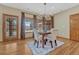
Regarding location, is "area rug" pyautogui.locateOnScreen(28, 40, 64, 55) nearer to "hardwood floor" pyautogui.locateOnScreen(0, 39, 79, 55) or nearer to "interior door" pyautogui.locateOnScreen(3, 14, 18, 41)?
"hardwood floor" pyautogui.locateOnScreen(0, 39, 79, 55)

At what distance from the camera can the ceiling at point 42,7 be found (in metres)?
2.55

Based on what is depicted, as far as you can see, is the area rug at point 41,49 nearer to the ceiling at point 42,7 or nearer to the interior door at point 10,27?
the interior door at point 10,27

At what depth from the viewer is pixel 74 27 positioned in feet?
9.11

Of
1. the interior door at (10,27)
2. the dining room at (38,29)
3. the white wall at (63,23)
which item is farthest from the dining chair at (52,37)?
the interior door at (10,27)

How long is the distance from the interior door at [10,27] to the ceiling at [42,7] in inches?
13.4

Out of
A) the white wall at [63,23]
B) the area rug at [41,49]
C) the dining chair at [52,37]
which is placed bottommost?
the area rug at [41,49]

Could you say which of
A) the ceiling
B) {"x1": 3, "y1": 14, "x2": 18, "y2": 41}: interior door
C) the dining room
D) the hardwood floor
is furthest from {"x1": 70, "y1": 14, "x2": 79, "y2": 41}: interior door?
{"x1": 3, "y1": 14, "x2": 18, "y2": 41}: interior door

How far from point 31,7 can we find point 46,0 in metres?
0.43

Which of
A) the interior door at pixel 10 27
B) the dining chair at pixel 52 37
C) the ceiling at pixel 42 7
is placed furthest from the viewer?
the dining chair at pixel 52 37

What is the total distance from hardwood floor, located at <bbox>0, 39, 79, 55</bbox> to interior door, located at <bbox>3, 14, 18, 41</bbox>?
0.16 metres

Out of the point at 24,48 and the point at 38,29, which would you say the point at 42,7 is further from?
the point at 24,48

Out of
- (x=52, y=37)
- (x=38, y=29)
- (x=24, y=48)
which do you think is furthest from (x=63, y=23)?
(x=24, y=48)

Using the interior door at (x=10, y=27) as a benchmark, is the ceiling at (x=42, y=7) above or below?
above

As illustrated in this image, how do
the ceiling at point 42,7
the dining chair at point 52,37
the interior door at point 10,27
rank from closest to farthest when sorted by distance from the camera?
the ceiling at point 42,7, the interior door at point 10,27, the dining chair at point 52,37
